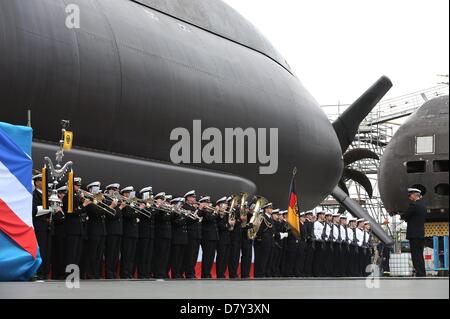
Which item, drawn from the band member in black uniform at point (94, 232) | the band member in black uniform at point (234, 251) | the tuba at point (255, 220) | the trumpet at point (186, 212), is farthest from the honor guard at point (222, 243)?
the band member in black uniform at point (94, 232)

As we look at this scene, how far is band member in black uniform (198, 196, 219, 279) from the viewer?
1638 cm

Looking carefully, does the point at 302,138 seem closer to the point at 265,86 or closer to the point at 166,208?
the point at 265,86

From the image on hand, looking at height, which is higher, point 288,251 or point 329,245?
point 329,245

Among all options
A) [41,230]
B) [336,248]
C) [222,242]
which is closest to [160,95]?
[222,242]

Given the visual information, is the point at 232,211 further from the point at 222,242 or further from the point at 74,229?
the point at 74,229

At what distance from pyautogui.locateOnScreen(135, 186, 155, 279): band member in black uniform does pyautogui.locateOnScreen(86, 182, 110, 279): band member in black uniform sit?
1191 millimetres

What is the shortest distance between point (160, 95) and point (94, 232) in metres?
4.02

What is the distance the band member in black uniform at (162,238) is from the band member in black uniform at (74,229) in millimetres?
2158

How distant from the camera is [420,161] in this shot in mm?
21703

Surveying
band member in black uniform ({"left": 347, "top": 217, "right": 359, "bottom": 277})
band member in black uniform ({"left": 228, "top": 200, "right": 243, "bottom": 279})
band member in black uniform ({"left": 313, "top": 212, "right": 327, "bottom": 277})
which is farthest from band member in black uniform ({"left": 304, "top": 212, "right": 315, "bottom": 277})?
band member in black uniform ({"left": 228, "top": 200, "right": 243, "bottom": 279})

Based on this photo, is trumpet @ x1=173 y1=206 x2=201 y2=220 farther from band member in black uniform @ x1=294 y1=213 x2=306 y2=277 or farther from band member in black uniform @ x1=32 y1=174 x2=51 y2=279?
band member in black uniform @ x1=294 y1=213 x2=306 y2=277

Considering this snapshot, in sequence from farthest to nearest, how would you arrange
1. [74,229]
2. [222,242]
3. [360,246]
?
[360,246] → [222,242] → [74,229]
